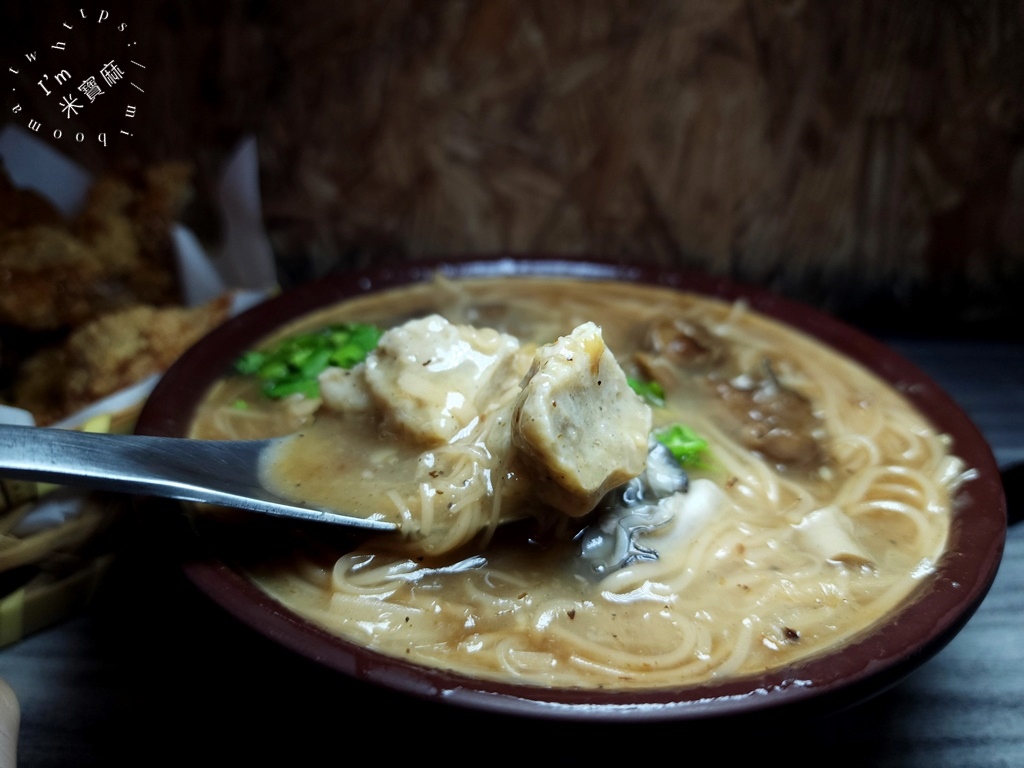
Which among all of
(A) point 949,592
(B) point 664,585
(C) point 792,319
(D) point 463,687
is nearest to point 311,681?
(D) point 463,687

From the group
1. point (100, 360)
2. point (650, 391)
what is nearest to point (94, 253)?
point (100, 360)

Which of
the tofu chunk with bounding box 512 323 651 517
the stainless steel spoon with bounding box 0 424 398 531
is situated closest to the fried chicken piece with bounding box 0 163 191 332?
the stainless steel spoon with bounding box 0 424 398 531

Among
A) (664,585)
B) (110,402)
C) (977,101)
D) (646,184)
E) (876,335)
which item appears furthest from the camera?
(876,335)

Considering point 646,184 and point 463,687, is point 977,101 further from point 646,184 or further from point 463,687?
point 463,687

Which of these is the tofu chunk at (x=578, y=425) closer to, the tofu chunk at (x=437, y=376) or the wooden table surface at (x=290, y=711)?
the tofu chunk at (x=437, y=376)

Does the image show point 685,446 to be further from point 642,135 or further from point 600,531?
point 642,135

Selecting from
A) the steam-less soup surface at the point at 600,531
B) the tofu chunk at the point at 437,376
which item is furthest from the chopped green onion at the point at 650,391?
the tofu chunk at the point at 437,376

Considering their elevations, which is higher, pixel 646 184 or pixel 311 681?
pixel 646 184
